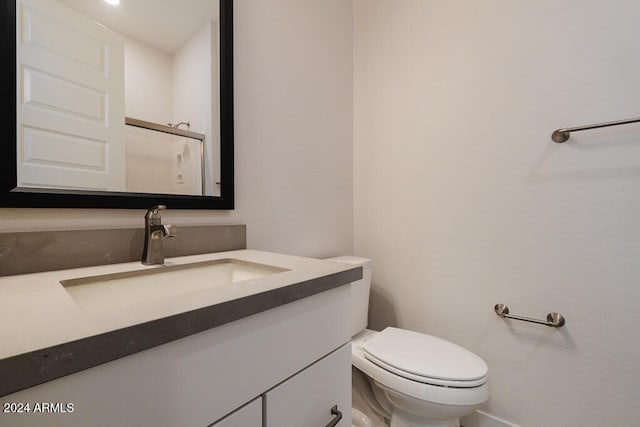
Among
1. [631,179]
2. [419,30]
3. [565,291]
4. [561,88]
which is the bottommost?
[565,291]

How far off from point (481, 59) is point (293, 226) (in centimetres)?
110

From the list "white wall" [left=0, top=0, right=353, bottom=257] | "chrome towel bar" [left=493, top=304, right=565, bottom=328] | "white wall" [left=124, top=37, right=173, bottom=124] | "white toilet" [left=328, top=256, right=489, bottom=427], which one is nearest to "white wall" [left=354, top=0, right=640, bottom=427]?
"chrome towel bar" [left=493, top=304, right=565, bottom=328]

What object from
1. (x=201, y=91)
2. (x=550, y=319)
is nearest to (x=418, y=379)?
(x=550, y=319)

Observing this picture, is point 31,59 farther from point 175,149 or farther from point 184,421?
point 184,421

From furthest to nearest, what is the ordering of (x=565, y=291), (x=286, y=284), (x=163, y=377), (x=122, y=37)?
(x=565, y=291)
(x=122, y=37)
(x=286, y=284)
(x=163, y=377)

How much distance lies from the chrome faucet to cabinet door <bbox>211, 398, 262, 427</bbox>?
1.48ft

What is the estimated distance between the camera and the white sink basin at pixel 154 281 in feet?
1.98

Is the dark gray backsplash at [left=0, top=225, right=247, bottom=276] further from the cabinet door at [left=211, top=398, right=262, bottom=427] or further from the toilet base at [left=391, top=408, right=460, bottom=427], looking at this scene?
the toilet base at [left=391, top=408, right=460, bottom=427]

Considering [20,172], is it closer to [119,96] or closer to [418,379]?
[119,96]

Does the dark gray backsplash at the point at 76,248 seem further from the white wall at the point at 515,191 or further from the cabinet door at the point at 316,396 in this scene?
the white wall at the point at 515,191

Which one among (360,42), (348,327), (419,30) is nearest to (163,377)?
(348,327)

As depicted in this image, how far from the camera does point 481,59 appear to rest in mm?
1222

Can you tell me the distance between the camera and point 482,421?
1203 mm

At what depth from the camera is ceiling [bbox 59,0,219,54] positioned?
2.48 feet
